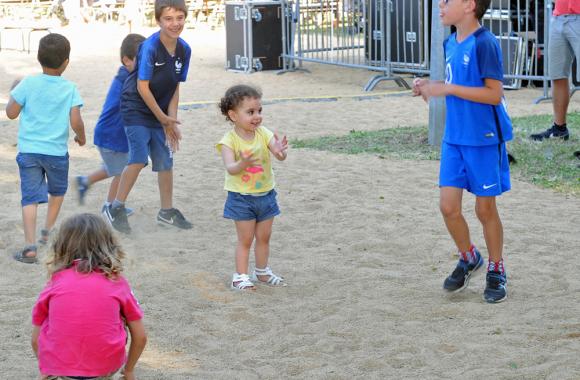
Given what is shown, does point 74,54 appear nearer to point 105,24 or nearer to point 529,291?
point 105,24

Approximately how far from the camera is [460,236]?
5348 millimetres

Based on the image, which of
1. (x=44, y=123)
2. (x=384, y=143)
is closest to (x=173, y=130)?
(x=44, y=123)

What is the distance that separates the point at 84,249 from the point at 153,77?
342 centimetres

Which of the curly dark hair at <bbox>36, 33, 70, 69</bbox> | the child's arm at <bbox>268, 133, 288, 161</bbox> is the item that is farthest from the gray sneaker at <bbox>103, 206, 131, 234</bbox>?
the child's arm at <bbox>268, 133, 288, 161</bbox>

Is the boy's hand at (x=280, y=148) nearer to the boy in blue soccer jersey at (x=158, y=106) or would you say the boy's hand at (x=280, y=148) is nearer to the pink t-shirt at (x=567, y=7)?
the boy in blue soccer jersey at (x=158, y=106)

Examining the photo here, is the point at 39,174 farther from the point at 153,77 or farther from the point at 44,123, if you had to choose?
the point at 153,77

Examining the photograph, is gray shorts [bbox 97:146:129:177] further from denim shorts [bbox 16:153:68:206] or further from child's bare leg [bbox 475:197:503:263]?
child's bare leg [bbox 475:197:503:263]

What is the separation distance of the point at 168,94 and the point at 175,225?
969 mm

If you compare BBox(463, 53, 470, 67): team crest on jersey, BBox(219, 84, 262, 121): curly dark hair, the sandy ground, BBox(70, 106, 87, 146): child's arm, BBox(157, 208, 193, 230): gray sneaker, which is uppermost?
BBox(463, 53, 470, 67): team crest on jersey

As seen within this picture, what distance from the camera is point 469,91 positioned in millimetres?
4949

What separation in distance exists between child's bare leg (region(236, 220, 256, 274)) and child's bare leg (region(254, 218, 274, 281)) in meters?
0.04

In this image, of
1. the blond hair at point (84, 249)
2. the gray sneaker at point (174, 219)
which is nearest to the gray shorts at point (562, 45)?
the gray sneaker at point (174, 219)

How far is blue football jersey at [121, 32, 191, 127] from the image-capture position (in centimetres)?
665

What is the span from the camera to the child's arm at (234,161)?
205 inches
